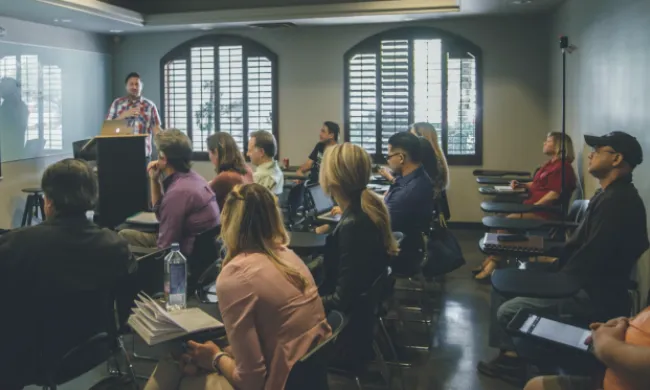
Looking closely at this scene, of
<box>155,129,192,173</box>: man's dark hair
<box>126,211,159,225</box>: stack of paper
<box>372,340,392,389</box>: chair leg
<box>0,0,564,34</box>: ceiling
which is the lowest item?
<box>372,340,392,389</box>: chair leg

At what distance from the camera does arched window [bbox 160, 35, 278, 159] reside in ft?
27.8

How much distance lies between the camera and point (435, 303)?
5.00 meters

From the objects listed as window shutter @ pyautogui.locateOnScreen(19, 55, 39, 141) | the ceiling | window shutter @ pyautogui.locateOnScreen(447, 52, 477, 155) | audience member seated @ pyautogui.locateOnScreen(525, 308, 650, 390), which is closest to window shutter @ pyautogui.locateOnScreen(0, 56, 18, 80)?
window shutter @ pyautogui.locateOnScreen(19, 55, 39, 141)

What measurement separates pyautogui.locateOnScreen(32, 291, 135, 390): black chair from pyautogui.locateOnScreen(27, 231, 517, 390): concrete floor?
1042 millimetres

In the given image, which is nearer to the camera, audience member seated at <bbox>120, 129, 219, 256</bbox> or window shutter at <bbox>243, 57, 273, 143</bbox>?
audience member seated at <bbox>120, 129, 219, 256</bbox>

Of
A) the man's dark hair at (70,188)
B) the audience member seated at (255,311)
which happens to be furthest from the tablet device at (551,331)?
the man's dark hair at (70,188)

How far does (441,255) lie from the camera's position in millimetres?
4348

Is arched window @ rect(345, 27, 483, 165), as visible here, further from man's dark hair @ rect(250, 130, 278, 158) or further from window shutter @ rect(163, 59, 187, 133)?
man's dark hair @ rect(250, 130, 278, 158)

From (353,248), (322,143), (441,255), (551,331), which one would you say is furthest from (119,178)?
(551,331)

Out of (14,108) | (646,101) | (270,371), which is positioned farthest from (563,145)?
(14,108)

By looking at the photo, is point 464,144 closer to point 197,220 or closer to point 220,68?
point 220,68

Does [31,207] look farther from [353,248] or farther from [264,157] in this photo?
[353,248]

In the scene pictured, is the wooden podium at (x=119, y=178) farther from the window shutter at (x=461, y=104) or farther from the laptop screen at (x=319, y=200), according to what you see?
the window shutter at (x=461, y=104)

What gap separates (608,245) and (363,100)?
5.44 meters
